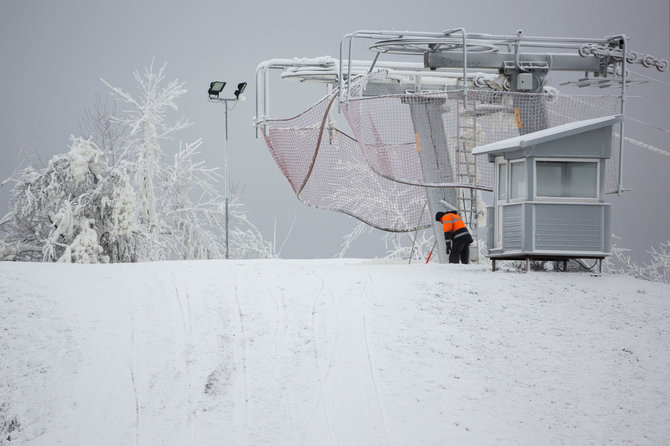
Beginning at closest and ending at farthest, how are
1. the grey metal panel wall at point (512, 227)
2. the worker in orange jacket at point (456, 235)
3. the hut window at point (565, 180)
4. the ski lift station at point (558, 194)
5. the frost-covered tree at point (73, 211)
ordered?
the ski lift station at point (558, 194) < the grey metal panel wall at point (512, 227) < the hut window at point (565, 180) < the worker in orange jacket at point (456, 235) < the frost-covered tree at point (73, 211)

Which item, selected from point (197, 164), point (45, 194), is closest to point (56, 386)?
point (45, 194)

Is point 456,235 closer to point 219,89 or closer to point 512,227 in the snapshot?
point 512,227

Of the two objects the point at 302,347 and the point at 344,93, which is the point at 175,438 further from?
the point at 344,93

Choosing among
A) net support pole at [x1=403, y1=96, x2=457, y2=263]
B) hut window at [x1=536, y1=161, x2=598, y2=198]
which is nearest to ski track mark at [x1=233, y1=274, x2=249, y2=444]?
net support pole at [x1=403, y1=96, x2=457, y2=263]

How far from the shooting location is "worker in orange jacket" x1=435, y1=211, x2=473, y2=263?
25.0m

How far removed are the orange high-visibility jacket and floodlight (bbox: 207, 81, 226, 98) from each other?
7.82m

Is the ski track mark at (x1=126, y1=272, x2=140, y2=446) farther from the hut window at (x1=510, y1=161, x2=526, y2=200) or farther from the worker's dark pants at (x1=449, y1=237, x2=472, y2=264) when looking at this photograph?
the hut window at (x1=510, y1=161, x2=526, y2=200)

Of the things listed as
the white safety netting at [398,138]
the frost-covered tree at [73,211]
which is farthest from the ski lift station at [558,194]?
the frost-covered tree at [73,211]

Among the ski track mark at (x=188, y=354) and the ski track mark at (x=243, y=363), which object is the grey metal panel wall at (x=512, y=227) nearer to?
the ski track mark at (x=243, y=363)

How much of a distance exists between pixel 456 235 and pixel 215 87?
8417 millimetres

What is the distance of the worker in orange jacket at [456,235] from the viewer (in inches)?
982

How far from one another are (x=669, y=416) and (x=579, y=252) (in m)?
6.73

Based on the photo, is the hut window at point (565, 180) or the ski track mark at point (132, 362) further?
the hut window at point (565, 180)

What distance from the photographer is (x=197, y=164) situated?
3806 centimetres
